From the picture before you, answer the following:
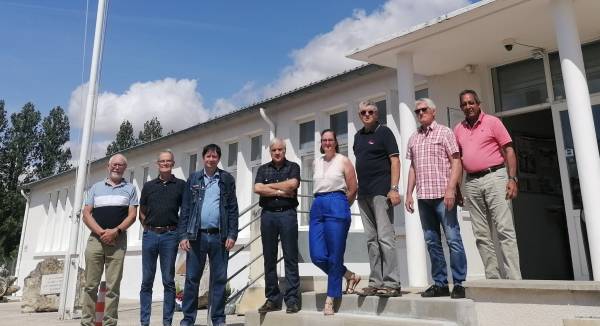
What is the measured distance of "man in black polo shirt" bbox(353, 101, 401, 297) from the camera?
4180 millimetres

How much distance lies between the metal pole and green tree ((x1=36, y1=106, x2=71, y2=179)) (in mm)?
33340

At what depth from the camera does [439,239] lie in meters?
4.18

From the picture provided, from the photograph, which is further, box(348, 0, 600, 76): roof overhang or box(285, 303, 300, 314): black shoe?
box(348, 0, 600, 76): roof overhang

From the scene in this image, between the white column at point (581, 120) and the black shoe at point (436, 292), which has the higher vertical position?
the white column at point (581, 120)

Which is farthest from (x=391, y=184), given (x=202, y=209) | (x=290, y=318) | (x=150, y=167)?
(x=150, y=167)

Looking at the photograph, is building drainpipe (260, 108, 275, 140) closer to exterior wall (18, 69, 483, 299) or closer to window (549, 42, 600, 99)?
exterior wall (18, 69, 483, 299)

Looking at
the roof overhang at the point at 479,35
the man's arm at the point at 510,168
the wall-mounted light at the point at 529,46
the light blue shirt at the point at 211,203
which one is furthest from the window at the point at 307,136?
the man's arm at the point at 510,168

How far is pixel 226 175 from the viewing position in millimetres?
5105

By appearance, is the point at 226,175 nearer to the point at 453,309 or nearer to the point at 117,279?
the point at 117,279

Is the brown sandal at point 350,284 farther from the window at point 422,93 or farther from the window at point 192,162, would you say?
the window at point 192,162

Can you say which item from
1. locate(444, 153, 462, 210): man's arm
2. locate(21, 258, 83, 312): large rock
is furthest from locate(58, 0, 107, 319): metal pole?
locate(444, 153, 462, 210): man's arm

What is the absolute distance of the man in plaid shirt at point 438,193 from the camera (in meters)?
4.01

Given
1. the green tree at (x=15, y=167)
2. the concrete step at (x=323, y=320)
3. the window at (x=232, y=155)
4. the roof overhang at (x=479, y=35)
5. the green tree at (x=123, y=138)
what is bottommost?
the concrete step at (x=323, y=320)

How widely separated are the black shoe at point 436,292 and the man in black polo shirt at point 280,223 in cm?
122
